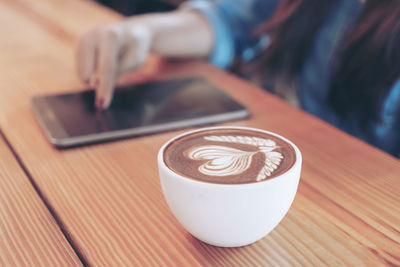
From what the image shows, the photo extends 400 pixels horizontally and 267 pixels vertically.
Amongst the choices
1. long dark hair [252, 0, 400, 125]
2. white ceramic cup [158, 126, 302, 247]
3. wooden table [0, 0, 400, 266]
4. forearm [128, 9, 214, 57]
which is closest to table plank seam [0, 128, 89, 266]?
wooden table [0, 0, 400, 266]

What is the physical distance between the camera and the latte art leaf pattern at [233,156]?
414 millimetres

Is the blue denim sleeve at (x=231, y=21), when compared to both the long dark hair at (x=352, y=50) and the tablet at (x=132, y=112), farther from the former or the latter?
the tablet at (x=132, y=112)

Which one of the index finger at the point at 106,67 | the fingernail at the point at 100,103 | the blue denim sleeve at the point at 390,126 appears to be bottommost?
the blue denim sleeve at the point at 390,126

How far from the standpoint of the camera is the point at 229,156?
Answer: 0.44 metres

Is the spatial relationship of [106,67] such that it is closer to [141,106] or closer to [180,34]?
[141,106]

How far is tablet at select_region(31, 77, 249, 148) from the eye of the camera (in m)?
0.69

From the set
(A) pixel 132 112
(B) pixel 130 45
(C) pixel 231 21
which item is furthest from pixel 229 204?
(C) pixel 231 21

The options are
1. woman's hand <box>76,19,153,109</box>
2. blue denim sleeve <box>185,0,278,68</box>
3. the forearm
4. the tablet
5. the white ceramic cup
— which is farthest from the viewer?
blue denim sleeve <box>185,0,278,68</box>

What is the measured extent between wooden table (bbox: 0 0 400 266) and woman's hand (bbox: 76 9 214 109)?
144 millimetres

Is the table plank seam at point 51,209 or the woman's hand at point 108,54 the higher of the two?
the woman's hand at point 108,54

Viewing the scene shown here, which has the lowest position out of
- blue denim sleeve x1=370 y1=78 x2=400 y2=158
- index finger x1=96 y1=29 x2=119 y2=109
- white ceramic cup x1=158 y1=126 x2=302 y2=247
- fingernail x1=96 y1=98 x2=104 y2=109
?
blue denim sleeve x1=370 y1=78 x2=400 y2=158

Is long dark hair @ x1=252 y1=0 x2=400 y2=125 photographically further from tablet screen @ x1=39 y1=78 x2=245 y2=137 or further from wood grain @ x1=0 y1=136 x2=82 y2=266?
wood grain @ x1=0 y1=136 x2=82 y2=266

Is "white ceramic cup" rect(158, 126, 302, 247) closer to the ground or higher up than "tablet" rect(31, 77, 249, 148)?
higher up

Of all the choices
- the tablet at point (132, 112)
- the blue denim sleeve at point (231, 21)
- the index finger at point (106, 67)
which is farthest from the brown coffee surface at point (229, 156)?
the blue denim sleeve at point (231, 21)
